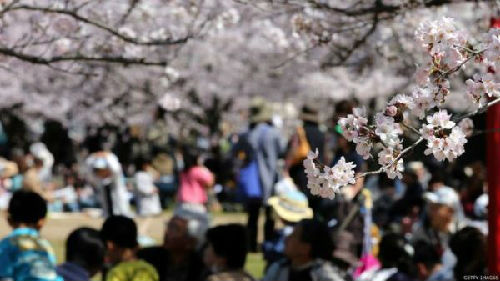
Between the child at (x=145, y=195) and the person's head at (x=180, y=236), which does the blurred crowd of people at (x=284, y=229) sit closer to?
the person's head at (x=180, y=236)

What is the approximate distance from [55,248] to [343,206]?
18.0 ft

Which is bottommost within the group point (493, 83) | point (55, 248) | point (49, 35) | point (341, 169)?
point (55, 248)

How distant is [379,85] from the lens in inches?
971

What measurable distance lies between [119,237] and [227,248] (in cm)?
61

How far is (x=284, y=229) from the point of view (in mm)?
9117

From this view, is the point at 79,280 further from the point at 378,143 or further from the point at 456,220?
the point at 456,220

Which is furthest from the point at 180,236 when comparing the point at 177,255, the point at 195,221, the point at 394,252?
the point at 394,252

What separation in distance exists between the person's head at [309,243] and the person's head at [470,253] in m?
0.74

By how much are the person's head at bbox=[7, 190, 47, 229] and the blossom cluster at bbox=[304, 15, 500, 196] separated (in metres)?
2.63

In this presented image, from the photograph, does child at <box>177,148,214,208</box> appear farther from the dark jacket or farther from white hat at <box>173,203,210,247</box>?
the dark jacket

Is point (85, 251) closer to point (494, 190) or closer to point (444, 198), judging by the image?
point (494, 190)

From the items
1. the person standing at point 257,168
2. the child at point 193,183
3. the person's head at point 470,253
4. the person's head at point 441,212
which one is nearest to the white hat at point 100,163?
the person standing at point 257,168

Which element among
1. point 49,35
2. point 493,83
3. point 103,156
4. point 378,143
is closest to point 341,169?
point 378,143

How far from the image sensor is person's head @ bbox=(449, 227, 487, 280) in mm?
6094
